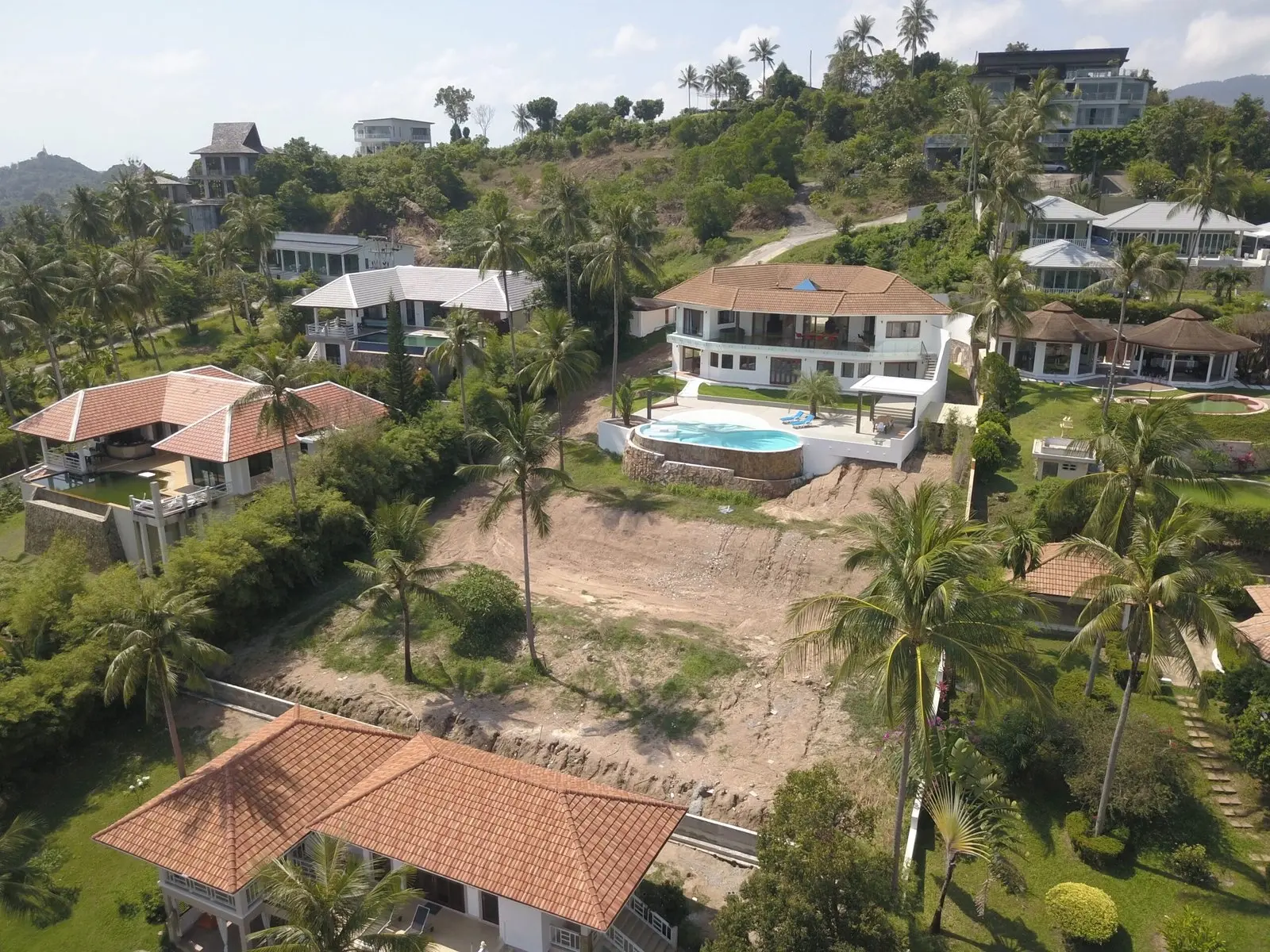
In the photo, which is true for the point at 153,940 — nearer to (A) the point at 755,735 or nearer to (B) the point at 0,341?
(A) the point at 755,735

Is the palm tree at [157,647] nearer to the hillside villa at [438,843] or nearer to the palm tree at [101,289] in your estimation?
the hillside villa at [438,843]

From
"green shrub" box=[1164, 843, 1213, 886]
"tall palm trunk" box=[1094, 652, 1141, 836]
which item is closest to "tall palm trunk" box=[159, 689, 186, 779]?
"tall palm trunk" box=[1094, 652, 1141, 836]

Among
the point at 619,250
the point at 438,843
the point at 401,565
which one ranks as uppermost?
the point at 619,250

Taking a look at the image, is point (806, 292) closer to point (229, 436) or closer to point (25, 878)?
point (229, 436)

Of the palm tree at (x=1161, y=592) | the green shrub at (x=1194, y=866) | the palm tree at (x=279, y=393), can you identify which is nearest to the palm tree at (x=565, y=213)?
the palm tree at (x=279, y=393)

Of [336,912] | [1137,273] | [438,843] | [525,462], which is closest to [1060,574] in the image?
[1137,273]

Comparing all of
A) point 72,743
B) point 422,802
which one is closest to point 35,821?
point 72,743
